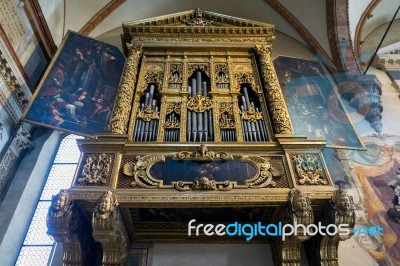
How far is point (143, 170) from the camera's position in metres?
5.95

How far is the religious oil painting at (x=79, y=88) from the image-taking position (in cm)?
677

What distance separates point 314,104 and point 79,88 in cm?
642

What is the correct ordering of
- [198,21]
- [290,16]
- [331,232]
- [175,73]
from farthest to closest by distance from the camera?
[290,16] < [198,21] < [175,73] < [331,232]

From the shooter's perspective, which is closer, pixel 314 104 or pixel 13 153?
pixel 13 153

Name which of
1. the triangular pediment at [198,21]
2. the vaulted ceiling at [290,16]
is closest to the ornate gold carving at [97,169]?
the triangular pediment at [198,21]

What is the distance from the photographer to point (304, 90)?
10094mm

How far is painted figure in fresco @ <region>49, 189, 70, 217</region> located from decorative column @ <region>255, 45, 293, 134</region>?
4077mm

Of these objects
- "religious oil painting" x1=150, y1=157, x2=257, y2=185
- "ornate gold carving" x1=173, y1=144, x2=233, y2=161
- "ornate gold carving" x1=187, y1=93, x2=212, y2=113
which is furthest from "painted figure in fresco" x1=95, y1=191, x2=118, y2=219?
"ornate gold carving" x1=187, y1=93, x2=212, y2=113

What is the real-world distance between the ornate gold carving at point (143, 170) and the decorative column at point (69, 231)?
3.57ft

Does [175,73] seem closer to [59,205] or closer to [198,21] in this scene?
[198,21]

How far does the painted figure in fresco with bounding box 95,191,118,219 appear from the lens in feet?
16.8

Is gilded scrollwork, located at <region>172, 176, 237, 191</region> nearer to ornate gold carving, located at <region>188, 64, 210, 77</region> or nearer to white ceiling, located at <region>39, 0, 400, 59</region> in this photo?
ornate gold carving, located at <region>188, 64, 210, 77</region>

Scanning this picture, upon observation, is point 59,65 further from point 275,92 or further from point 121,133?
point 275,92

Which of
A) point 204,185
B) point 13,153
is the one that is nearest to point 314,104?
point 204,185
